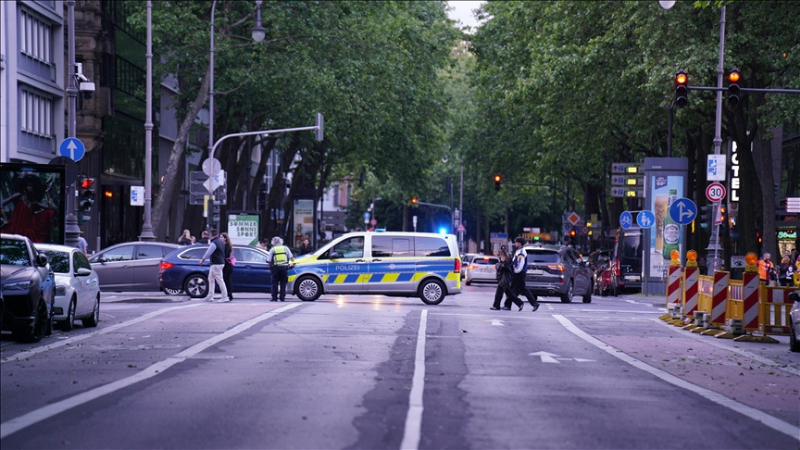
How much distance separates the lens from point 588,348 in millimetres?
19016

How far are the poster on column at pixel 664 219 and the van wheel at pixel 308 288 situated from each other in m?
14.2

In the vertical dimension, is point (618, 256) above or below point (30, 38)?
below

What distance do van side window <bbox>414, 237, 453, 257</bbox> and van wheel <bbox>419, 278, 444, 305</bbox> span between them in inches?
26.0

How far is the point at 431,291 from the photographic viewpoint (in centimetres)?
3195

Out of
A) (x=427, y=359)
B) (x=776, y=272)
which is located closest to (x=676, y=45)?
(x=776, y=272)

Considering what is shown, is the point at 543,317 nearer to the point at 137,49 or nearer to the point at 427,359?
the point at 427,359

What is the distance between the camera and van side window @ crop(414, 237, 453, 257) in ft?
105

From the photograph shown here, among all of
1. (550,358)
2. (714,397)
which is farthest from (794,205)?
(714,397)

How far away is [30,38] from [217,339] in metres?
31.5

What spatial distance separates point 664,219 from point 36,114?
23.0m

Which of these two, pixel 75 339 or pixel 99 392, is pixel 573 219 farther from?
pixel 99 392

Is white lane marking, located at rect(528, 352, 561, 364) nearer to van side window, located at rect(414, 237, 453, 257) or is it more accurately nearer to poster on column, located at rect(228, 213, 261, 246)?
van side window, located at rect(414, 237, 453, 257)

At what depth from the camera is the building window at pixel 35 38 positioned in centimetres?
4628

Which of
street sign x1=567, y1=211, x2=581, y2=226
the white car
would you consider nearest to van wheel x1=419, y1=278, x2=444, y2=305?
the white car
